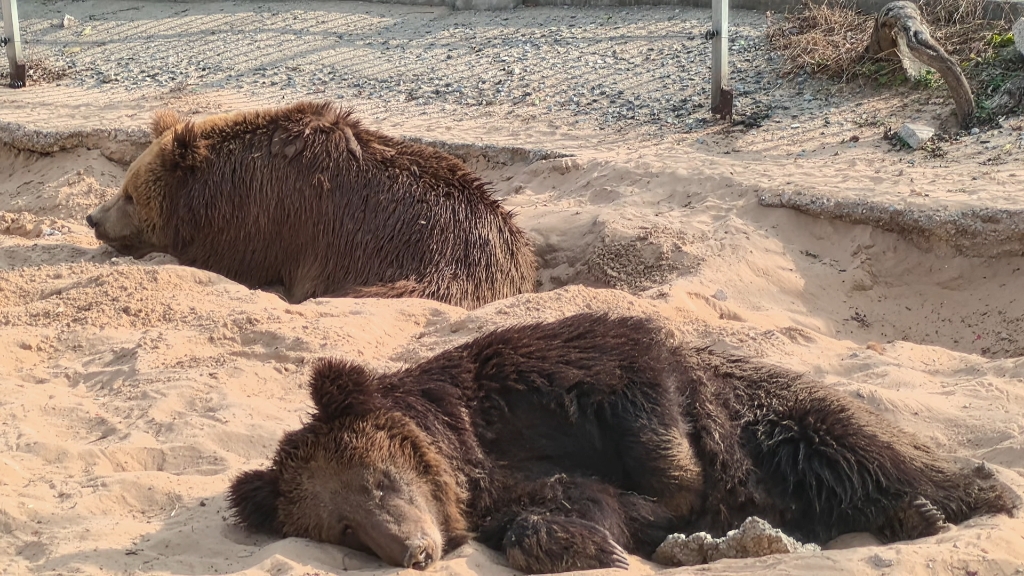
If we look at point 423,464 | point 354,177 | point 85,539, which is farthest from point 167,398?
point 354,177

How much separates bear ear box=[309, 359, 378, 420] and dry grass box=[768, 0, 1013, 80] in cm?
823

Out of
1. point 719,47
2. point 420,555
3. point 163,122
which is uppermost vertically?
point 719,47

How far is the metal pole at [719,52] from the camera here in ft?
35.7

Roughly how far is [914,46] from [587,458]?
22.8ft

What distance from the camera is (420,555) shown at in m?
4.37

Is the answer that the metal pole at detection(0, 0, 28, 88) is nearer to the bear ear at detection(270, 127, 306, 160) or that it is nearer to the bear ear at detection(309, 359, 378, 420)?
the bear ear at detection(270, 127, 306, 160)

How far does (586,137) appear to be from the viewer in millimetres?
11102

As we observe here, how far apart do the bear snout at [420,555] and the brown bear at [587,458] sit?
3.6 inches

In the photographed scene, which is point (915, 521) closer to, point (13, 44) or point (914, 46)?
point (914, 46)

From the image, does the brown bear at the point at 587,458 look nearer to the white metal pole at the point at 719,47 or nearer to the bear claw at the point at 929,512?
the bear claw at the point at 929,512

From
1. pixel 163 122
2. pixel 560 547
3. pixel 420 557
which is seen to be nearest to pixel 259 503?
pixel 420 557

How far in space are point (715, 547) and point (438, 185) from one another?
4.40m

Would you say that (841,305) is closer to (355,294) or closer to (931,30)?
(355,294)

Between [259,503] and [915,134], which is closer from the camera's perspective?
[259,503]
